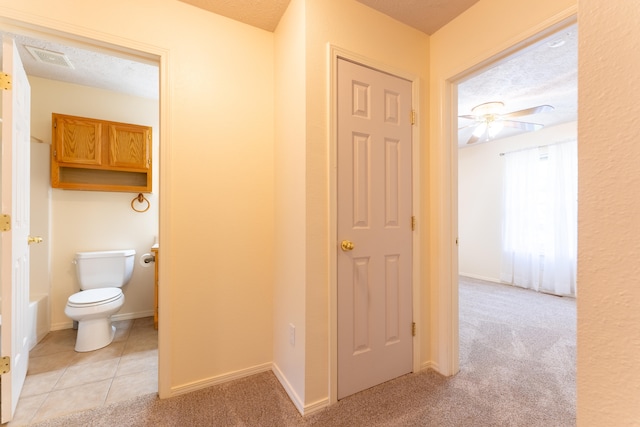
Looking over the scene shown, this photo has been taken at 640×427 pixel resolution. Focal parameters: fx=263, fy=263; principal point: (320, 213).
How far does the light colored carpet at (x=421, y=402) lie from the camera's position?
1410 mm

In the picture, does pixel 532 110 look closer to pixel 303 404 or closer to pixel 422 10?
pixel 422 10

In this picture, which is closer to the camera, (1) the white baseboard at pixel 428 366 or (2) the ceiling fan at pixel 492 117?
(1) the white baseboard at pixel 428 366

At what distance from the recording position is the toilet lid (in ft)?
6.88

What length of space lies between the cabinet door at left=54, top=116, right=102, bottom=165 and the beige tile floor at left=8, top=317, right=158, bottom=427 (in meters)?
1.64

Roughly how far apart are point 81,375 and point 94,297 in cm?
62

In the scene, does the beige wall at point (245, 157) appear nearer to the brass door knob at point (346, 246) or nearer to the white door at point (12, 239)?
the brass door knob at point (346, 246)

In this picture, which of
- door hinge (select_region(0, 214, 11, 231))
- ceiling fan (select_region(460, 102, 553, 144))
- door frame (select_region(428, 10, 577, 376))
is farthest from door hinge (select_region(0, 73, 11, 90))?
ceiling fan (select_region(460, 102, 553, 144))

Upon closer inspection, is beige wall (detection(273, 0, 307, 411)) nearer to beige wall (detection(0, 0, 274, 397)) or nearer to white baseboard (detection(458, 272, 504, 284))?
beige wall (detection(0, 0, 274, 397))

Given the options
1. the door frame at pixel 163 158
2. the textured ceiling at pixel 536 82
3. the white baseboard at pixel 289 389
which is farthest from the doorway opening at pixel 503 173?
the door frame at pixel 163 158

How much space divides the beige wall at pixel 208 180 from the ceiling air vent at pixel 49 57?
42.5 inches

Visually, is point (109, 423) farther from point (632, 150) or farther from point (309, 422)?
point (632, 150)

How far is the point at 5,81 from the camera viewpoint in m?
1.41

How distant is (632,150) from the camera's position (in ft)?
1.41

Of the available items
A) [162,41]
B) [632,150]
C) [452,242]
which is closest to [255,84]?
[162,41]
